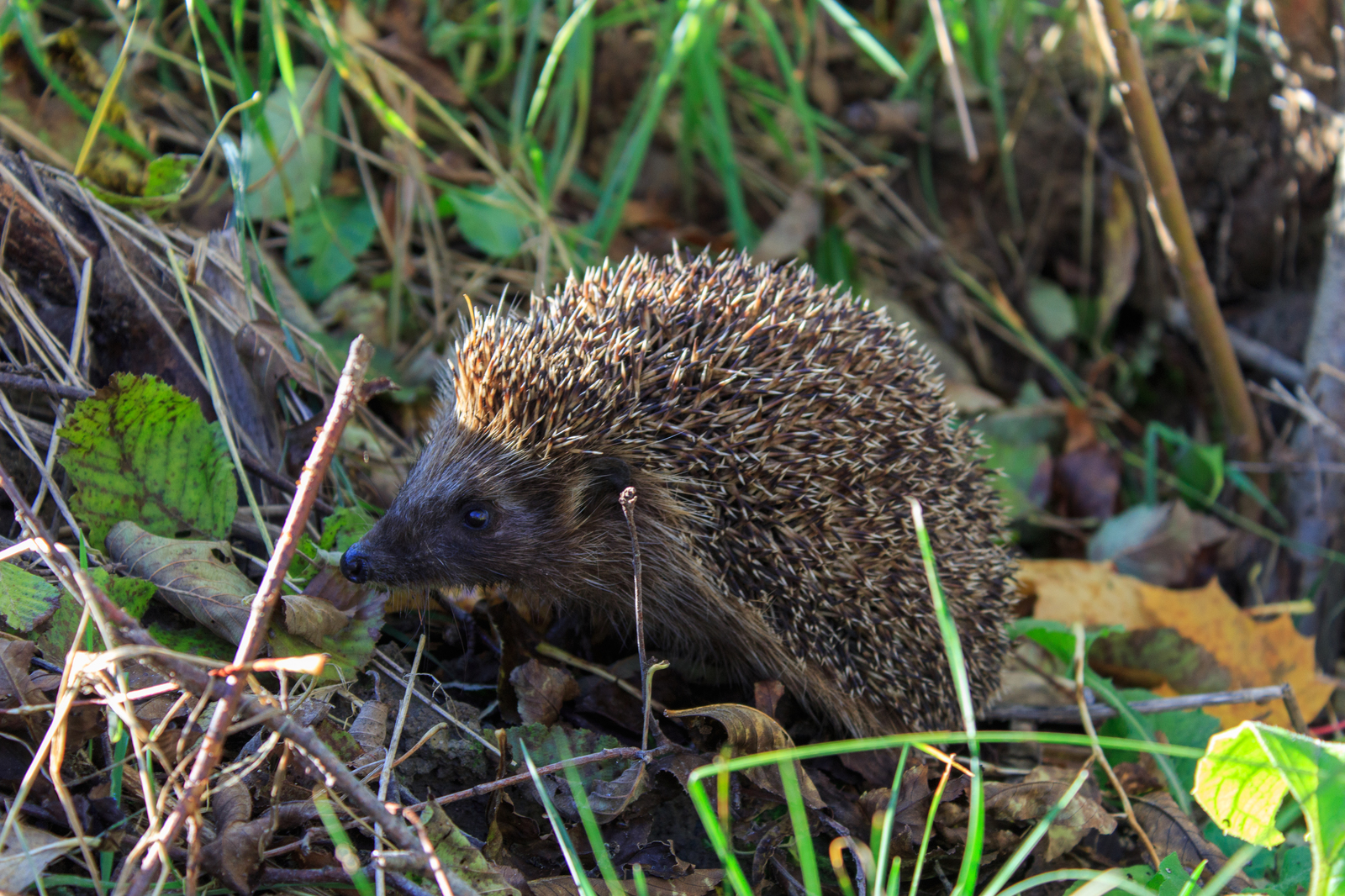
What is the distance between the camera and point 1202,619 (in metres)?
3.64

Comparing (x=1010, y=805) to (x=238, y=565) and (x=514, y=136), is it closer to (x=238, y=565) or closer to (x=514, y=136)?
(x=238, y=565)

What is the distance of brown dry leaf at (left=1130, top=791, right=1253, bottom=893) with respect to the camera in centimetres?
259

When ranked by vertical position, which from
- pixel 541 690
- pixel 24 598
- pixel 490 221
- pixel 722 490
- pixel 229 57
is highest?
pixel 229 57

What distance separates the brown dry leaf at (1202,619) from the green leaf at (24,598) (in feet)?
9.61

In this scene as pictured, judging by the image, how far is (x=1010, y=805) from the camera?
2551 mm

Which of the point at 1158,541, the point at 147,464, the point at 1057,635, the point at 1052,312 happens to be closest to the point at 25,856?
the point at 147,464

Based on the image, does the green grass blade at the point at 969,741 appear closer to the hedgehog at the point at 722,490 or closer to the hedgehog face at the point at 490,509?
the hedgehog at the point at 722,490

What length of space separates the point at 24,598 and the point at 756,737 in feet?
5.51

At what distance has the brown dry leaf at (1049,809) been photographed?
252 cm

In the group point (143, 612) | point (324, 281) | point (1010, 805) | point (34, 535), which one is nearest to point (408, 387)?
point (324, 281)

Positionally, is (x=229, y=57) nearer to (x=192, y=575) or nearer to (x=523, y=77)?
(x=523, y=77)

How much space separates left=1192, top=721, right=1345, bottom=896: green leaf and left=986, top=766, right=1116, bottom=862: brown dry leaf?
38cm

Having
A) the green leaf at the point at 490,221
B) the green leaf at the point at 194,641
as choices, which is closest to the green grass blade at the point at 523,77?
the green leaf at the point at 490,221

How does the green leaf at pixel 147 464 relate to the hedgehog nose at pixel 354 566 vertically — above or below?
above
